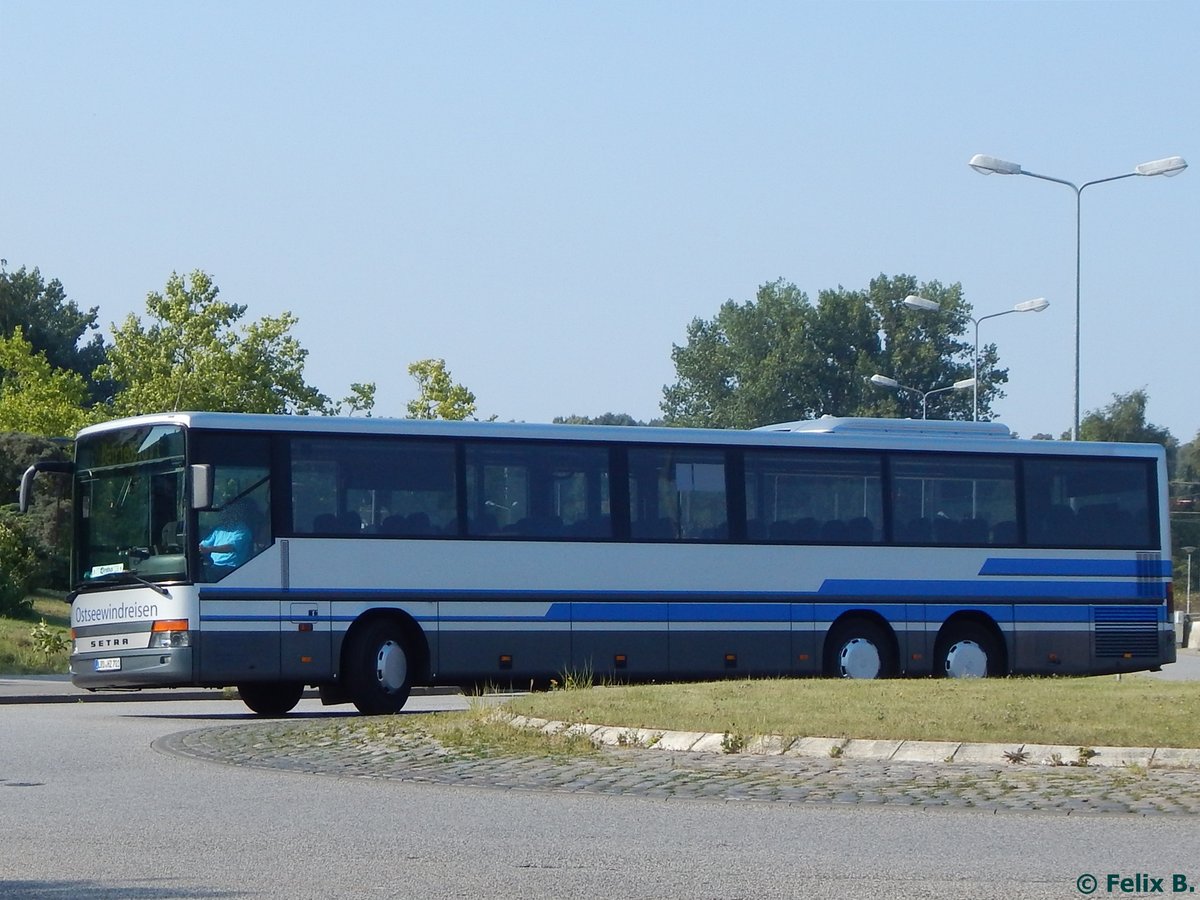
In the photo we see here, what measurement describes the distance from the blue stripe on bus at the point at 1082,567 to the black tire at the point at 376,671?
755 centimetres

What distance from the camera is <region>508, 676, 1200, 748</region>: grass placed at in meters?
13.2

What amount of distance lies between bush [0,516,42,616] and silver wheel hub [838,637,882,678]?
2125cm

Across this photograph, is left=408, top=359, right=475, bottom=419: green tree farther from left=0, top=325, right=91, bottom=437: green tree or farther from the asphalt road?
the asphalt road

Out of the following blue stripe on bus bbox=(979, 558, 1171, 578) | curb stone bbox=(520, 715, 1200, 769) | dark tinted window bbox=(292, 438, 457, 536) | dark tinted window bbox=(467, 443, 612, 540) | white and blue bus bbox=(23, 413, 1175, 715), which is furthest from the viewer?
blue stripe on bus bbox=(979, 558, 1171, 578)

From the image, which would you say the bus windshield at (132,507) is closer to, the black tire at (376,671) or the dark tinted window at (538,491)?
the black tire at (376,671)

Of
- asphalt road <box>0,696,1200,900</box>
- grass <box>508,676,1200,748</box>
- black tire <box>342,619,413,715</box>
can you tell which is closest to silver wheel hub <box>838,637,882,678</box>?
grass <box>508,676,1200,748</box>

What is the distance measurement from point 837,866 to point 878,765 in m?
4.20

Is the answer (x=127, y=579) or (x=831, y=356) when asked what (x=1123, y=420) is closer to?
(x=831, y=356)

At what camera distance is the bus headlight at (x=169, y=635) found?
19.3 metres

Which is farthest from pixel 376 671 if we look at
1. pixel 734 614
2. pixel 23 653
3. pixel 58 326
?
pixel 58 326

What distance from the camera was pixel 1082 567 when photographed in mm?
24219

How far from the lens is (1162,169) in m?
34.8

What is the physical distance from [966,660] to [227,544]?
9194 mm

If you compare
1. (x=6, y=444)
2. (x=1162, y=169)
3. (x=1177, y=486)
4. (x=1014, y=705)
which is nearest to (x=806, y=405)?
(x=1177, y=486)
